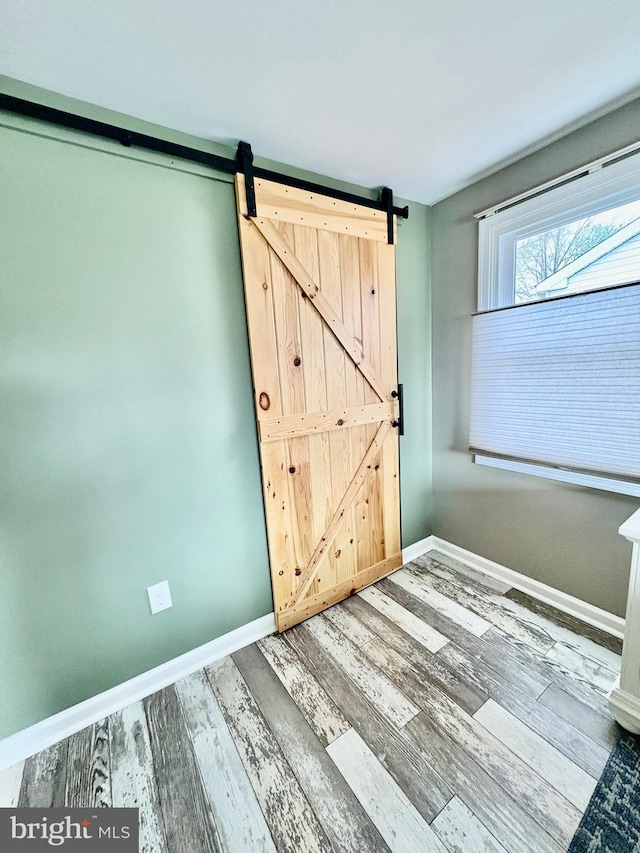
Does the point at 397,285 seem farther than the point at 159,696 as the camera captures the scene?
Yes

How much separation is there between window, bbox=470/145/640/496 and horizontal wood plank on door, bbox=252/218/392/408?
2.16 feet

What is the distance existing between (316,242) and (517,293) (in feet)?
3.82

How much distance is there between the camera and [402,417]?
6.81ft

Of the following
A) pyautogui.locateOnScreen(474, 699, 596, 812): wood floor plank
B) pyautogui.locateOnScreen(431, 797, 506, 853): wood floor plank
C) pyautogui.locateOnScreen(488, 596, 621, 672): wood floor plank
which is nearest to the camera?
pyautogui.locateOnScreen(431, 797, 506, 853): wood floor plank

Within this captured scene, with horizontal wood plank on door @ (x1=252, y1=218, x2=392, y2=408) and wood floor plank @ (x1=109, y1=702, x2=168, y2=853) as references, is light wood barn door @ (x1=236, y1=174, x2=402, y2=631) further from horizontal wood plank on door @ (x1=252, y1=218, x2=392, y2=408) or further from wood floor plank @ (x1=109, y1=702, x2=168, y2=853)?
wood floor plank @ (x1=109, y1=702, x2=168, y2=853)

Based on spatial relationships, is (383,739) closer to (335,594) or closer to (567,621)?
(335,594)

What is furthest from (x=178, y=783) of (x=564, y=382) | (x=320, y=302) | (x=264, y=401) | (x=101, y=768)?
(x=564, y=382)

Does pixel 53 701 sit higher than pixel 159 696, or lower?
higher

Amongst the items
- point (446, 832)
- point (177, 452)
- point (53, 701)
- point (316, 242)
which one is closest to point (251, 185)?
point (316, 242)

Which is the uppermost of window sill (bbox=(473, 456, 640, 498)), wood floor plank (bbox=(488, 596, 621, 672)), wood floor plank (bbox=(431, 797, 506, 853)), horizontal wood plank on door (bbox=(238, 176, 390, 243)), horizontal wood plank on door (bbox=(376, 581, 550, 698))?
horizontal wood plank on door (bbox=(238, 176, 390, 243))

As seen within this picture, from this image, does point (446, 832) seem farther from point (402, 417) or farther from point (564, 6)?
point (564, 6)

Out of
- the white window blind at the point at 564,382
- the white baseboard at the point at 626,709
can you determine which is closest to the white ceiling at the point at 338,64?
the white window blind at the point at 564,382

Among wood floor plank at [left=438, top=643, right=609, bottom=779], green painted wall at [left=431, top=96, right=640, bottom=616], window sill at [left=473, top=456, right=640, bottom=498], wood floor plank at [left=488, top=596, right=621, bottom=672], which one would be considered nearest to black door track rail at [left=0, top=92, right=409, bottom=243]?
green painted wall at [left=431, top=96, right=640, bottom=616]

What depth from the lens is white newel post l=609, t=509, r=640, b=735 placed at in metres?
1.12
